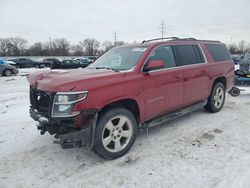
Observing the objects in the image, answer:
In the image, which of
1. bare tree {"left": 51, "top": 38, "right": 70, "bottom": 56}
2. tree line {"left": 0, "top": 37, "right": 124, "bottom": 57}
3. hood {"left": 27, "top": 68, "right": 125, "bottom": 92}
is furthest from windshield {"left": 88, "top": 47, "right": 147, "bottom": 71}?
bare tree {"left": 51, "top": 38, "right": 70, "bottom": 56}

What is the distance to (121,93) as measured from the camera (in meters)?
3.62

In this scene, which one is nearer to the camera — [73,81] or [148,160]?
[73,81]

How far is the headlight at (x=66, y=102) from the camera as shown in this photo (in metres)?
3.18

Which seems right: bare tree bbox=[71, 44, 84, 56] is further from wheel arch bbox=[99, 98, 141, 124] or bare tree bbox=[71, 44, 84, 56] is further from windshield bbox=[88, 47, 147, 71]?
wheel arch bbox=[99, 98, 141, 124]

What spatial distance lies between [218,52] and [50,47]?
89.5 m

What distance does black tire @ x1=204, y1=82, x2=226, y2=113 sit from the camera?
19.3ft

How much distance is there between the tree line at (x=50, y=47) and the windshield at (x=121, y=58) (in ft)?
226

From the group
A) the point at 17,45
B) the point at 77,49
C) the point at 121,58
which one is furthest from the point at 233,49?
the point at 121,58

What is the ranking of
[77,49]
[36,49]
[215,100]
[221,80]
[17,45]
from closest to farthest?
[215,100]
[221,80]
[36,49]
[17,45]
[77,49]

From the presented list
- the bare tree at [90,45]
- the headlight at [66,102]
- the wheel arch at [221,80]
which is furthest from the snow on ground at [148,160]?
the bare tree at [90,45]

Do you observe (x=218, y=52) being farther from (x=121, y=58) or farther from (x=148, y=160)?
(x=148, y=160)

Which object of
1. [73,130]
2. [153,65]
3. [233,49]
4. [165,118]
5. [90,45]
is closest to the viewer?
[73,130]

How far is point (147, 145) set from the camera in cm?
425

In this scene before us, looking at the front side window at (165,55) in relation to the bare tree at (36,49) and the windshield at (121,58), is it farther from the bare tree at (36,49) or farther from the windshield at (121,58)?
the bare tree at (36,49)
